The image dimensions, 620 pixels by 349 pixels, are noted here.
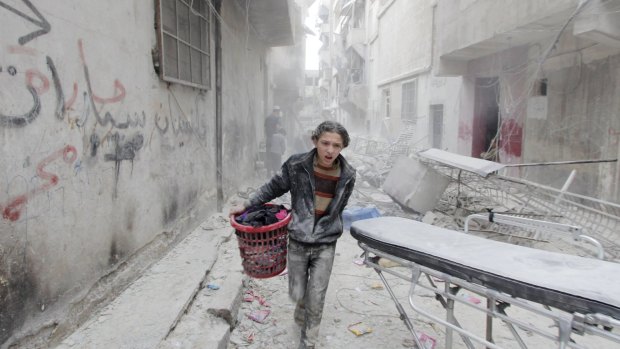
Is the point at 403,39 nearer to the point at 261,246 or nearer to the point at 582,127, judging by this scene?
the point at 582,127

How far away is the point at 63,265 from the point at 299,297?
157 centimetres

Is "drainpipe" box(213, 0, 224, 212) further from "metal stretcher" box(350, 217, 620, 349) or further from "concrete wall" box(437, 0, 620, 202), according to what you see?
"concrete wall" box(437, 0, 620, 202)

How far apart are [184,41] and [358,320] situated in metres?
3.71

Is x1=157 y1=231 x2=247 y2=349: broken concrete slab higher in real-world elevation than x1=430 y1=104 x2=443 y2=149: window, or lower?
lower

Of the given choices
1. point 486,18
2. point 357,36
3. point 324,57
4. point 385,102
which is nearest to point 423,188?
point 486,18

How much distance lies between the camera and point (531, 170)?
8.01m

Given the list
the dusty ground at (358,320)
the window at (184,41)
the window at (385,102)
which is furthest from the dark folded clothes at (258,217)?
the window at (385,102)

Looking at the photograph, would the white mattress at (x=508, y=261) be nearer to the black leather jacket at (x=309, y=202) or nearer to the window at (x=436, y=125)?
the black leather jacket at (x=309, y=202)

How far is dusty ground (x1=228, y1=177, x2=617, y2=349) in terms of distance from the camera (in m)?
3.03

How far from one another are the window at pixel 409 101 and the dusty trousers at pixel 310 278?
1280cm

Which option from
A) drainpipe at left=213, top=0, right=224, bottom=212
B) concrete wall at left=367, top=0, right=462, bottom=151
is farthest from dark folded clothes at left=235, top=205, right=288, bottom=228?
concrete wall at left=367, top=0, right=462, bottom=151

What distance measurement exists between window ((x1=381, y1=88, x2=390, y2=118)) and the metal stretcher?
17339 millimetres

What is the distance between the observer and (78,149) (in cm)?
259

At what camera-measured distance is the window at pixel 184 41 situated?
4023mm
